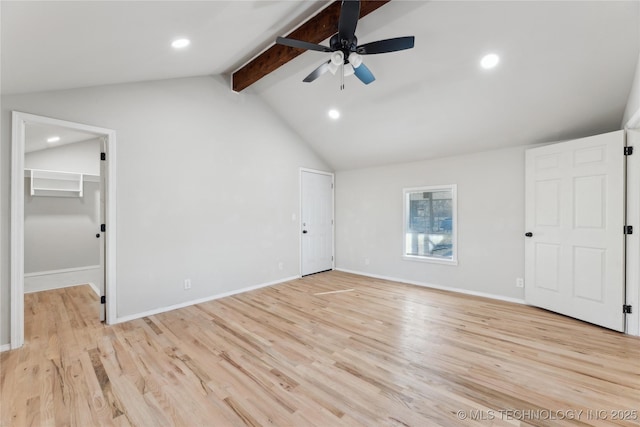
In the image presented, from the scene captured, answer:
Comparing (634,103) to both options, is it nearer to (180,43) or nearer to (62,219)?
(180,43)

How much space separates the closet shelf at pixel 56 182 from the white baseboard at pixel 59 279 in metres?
1.53

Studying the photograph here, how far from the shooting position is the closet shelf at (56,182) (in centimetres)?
492

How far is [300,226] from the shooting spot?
17.2 ft

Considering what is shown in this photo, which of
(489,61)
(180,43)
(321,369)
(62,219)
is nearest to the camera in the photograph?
(321,369)

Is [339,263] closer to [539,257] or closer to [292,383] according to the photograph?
[539,257]

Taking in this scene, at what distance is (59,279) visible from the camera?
494cm

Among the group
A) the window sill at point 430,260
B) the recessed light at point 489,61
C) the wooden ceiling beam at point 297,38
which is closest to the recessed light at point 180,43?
the wooden ceiling beam at point 297,38

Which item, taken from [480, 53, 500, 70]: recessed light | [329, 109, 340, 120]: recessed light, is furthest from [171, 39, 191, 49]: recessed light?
[480, 53, 500, 70]: recessed light

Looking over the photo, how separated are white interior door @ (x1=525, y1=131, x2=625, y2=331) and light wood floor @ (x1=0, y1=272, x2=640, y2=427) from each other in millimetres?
282

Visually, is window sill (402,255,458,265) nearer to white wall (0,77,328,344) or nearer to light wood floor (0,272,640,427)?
light wood floor (0,272,640,427)

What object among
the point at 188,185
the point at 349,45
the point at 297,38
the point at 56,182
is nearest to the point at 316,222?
the point at 188,185

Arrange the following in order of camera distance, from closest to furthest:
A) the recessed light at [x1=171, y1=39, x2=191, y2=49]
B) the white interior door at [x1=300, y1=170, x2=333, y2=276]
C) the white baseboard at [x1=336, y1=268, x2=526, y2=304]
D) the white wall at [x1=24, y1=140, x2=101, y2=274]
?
Answer: 1. the recessed light at [x1=171, y1=39, x2=191, y2=49]
2. the white baseboard at [x1=336, y1=268, x2=526, y2=304]
3. the white wall at [x1=24, y1=140, x2=101, y2=274]
4. the white interior door at [x1=300, y1=170, x2=333, y2=276]

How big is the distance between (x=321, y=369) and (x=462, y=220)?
3305 mm

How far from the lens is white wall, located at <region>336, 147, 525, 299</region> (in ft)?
12.5
